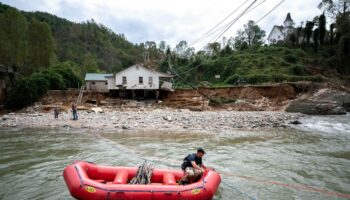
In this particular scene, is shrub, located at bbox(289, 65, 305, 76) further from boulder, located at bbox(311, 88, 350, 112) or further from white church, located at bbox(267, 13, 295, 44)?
white church, located at bbox(267, 13, 295, 44)

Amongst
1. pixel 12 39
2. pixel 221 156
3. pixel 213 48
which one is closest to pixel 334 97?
pixel 221 156

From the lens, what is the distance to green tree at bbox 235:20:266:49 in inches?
2549

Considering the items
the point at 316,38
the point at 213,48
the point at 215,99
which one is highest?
the point at 213,48

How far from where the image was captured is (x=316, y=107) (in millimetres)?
24922

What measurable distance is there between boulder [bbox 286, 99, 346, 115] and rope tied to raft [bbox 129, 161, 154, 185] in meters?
22.6

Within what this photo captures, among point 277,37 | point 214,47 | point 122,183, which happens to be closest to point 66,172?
point 122,183

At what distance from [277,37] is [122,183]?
7478cm

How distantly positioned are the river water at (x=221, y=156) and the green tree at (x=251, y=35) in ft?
168

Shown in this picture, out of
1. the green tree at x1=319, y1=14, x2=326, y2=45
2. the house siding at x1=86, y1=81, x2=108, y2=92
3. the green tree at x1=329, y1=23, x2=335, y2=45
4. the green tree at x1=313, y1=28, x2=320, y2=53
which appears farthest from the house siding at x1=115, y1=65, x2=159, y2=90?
the green tree at x1=329, y1=23, x2=335, y2=45

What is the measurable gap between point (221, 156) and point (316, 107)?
714 inches

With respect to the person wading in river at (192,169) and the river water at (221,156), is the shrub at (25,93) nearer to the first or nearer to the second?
the river water at (221,156)

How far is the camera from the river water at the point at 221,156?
774 centimetres

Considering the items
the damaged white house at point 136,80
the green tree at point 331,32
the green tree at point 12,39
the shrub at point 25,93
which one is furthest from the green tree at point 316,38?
the green tree at point 12,39

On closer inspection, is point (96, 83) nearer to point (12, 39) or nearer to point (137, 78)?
point (137, 78)
